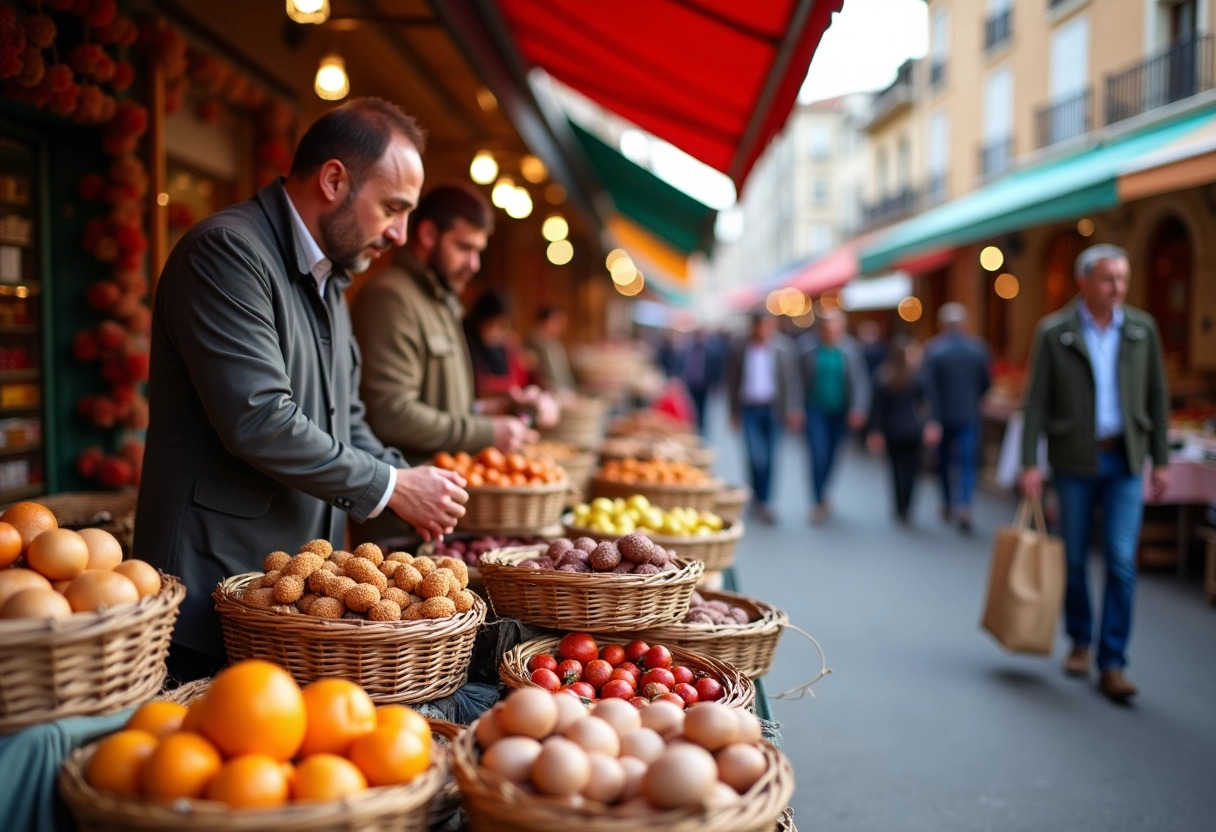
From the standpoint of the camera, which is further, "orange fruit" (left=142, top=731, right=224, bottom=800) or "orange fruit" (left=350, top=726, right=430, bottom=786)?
"orange fruit" (left=350, top=726, right=430, bottom=786)

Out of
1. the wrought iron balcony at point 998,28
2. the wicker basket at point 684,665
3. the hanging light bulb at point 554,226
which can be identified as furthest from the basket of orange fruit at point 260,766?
the wrought iron balcony at point 998,28

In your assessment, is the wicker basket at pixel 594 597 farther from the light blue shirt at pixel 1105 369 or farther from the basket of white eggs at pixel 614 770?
the light blue shirt at pixel 1105 369

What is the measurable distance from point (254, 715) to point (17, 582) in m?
0.54

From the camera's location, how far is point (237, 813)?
1442 millimetres

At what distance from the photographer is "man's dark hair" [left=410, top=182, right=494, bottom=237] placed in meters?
3.87

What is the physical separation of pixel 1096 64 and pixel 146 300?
452 inches

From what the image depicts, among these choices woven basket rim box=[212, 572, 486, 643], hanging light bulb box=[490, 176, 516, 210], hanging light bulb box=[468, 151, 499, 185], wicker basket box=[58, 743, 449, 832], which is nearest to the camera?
wicker basket box=[58, 743, 449, 832]

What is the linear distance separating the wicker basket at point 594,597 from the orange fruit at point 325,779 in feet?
3.35

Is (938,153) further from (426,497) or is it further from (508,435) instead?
(426,497)

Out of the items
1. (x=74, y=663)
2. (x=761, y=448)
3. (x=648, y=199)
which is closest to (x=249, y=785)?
(x=74, y=663)

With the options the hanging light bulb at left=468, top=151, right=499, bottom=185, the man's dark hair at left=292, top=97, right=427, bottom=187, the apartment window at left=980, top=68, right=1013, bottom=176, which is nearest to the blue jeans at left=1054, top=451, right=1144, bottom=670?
the man's dark hair at left=292, top=97, right=427, bottom=187

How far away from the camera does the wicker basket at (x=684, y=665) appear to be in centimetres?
233

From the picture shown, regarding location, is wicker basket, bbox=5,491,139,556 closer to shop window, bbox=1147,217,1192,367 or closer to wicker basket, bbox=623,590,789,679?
wicker basket, bbox=623,590,789,679

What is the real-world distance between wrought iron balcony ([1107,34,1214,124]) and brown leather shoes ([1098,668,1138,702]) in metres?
5.91
